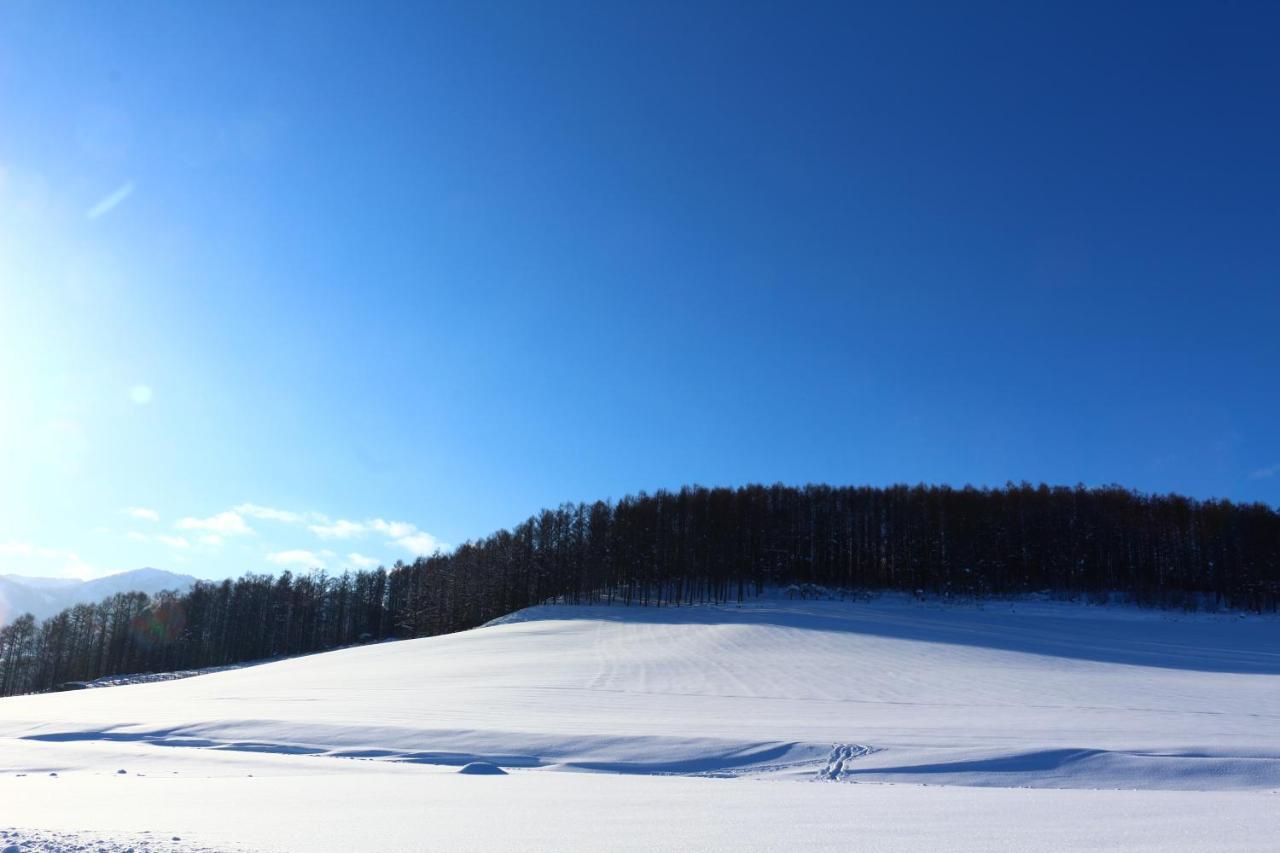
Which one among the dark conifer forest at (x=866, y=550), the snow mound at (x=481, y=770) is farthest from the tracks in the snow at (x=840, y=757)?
the dark conifer forest at (x=866, y=550)

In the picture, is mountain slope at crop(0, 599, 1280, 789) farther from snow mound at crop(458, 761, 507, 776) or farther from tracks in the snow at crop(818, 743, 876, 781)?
snow mound at crop(458, 761, 507, 776)

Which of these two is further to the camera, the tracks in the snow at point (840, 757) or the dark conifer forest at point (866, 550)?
the dark conifer forest at point (866, 550)

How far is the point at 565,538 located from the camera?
7338cm

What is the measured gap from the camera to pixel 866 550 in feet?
243

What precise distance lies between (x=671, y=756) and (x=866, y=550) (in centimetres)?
6848

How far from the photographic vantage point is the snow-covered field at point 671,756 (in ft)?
15.7

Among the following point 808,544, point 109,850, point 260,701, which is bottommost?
point 260,701

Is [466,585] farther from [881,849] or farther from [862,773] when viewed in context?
[881,849]

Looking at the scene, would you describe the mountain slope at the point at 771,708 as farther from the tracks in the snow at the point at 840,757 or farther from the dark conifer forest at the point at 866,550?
the dark conifer forest at the point at 866,550

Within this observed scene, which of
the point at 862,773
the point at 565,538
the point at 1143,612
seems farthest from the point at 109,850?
the point at 565,538

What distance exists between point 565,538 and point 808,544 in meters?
25.6

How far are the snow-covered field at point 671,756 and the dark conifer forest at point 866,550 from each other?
138 ft

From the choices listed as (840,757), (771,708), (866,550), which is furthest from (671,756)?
(866,550)

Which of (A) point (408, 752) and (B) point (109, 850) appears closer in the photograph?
(B) point (109, 850)
